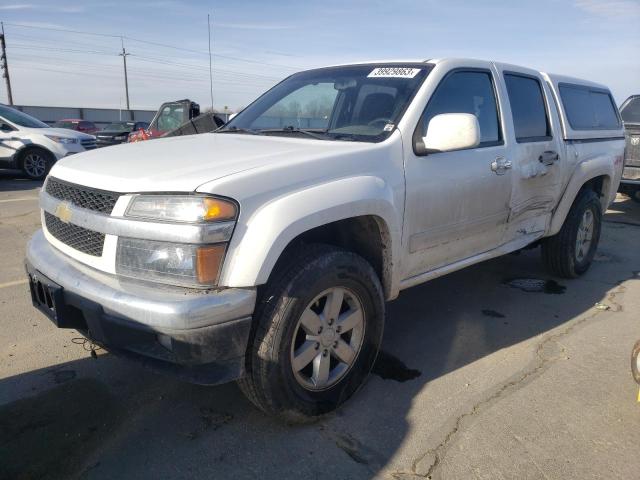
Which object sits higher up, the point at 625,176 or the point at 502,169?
the point at 502,169

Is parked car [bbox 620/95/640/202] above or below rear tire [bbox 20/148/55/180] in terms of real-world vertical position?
above

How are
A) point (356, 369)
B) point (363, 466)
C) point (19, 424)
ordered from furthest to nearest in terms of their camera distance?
point (356, 369) < point (19, 424) < point (363, 466)

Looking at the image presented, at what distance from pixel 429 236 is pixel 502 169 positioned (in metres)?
0.84

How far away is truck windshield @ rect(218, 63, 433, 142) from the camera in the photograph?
320 centimetres

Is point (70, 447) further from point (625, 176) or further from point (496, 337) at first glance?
point (625, 176)

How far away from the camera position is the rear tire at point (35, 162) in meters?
11.4

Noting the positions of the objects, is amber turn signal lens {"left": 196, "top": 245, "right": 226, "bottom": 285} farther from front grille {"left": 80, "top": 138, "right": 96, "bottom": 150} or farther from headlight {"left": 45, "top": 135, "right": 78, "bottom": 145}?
front grille {"left": 80, "top": 138, "right": 96, "bottom": 150}

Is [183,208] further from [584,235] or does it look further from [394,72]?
[584,235]

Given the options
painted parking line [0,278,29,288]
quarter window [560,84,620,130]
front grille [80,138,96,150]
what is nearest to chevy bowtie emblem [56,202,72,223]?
painted parking line [0,278,29,288]

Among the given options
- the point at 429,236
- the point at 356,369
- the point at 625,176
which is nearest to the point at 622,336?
the point at 429,236

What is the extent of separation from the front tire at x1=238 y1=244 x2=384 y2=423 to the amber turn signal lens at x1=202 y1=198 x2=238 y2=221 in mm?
395

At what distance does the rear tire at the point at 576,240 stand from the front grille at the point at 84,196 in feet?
13.0

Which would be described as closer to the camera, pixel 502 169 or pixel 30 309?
pixel 502 169

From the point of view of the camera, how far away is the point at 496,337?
383 centimetres
